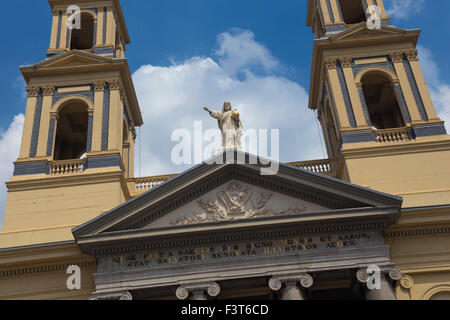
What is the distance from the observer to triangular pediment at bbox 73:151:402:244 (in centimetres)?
1712

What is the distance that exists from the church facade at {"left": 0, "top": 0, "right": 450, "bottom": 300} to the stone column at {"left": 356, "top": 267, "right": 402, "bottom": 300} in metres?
0.04

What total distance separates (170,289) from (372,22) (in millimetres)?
15862

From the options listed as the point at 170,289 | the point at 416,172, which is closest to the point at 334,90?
the point at 416,172

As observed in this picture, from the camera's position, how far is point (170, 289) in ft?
55.6

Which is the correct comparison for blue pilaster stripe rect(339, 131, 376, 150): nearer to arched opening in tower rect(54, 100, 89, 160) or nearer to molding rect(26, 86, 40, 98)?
arched opening in tower rect(54, 100, 89, 160)

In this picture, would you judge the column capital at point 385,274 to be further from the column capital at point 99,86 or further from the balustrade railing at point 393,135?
the column capital at point 99,86

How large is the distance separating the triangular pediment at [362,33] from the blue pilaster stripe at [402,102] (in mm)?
2756

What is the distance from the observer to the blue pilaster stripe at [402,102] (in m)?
21.9

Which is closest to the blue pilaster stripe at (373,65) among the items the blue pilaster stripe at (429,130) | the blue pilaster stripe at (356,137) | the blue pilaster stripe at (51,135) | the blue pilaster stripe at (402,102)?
the blue pilaster stripe at (402,102)

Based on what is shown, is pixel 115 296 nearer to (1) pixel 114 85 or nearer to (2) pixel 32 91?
(1) pixel 114 85
